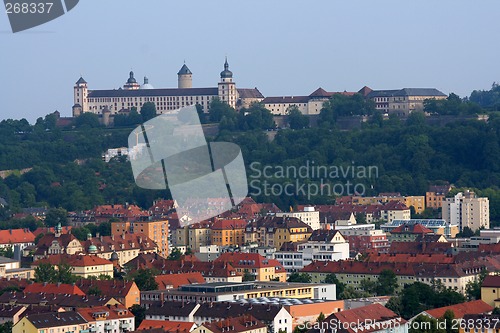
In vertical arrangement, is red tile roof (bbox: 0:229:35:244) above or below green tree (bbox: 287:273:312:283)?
above

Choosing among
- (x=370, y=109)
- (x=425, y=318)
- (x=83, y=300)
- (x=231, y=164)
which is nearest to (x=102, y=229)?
(x=231, y=164)

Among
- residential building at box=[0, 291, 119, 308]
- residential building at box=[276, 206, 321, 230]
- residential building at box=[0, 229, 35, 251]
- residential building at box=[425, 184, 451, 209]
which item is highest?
residential building at box=[425, 184, 451, 209]

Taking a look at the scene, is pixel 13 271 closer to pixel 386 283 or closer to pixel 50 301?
pixel 50 301

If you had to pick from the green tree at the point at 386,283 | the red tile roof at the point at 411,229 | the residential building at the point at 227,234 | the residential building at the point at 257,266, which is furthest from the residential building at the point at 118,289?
the red tile roof at the point at 411,229

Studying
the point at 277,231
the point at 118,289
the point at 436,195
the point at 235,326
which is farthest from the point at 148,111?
the point at 235,326

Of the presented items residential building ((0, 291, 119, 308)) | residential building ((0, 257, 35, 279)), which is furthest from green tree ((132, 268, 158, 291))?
residential building ((0, 257, 35, 279))

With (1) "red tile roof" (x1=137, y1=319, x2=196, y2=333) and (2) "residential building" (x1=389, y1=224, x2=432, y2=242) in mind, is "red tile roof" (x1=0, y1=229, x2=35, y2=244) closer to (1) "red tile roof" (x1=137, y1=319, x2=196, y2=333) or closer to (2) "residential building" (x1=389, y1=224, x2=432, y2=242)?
(2) "residential building" (x1=389, y1=224, x2=432, y2=242)

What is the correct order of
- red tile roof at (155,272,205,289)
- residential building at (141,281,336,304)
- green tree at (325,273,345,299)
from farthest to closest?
green tree at (325,273,345,299) → red tile roof at (155,272,205,289) → residential building at (141,281,336,304)
